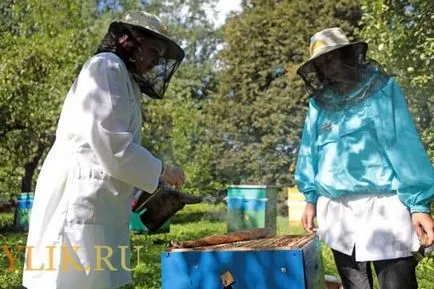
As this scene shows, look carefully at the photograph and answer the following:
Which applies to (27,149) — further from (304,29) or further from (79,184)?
(304,29)

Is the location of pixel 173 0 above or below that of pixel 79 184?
above

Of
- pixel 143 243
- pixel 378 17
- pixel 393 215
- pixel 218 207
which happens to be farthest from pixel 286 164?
pixel 393 215

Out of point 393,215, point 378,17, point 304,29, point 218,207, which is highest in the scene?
point 304,29

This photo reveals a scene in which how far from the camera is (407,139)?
167 cm

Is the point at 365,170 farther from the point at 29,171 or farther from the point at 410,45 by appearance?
the point at 29,171

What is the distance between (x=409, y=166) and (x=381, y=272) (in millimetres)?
337

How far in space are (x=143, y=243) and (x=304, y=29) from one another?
10.5 m

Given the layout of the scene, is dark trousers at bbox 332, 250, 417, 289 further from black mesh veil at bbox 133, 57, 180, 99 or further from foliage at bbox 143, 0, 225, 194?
foliage at bbox 143, 0, 225, 194

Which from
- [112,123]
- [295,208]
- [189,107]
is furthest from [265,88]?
[112,123]

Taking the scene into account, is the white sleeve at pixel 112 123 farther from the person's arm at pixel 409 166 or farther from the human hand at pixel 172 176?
the person's arm at pixel 409 166

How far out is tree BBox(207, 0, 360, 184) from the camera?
48.9 feet

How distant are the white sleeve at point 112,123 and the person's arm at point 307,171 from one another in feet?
2.18

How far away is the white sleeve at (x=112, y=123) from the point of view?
1445 millimetres

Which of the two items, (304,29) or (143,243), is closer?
(143,243)
